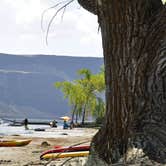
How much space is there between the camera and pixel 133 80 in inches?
210

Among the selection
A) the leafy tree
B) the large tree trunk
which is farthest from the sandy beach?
the leafy tree

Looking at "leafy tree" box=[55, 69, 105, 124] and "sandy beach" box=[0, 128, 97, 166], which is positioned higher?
"leafy tree" box=[55, 69, 105, 124]

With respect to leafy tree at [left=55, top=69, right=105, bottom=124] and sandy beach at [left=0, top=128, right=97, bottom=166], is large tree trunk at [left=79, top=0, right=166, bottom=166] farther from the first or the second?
leafy tree at [left=55, top=69, right=105, bottom=124]

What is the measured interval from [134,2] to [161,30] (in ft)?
1.51

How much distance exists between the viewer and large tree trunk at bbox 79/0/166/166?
5121mm

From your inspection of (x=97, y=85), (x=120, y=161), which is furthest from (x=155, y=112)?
(x=97, y=85)

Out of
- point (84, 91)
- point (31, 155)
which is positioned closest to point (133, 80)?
point (31, 155)

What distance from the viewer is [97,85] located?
284 ft

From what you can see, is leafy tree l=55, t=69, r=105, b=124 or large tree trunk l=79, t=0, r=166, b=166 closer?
large tree trunk l=79, t=0, r=166, b=166

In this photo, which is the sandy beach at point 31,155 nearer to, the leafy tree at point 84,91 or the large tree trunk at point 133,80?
the large tree trunk at point 133,80

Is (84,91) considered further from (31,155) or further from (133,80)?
(133,80)

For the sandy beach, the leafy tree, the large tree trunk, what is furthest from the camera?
the leafy tree

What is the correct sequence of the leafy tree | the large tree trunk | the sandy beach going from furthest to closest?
the leafy tree → the sandy beach → the large tree trunk

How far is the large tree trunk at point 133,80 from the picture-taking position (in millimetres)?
5121
